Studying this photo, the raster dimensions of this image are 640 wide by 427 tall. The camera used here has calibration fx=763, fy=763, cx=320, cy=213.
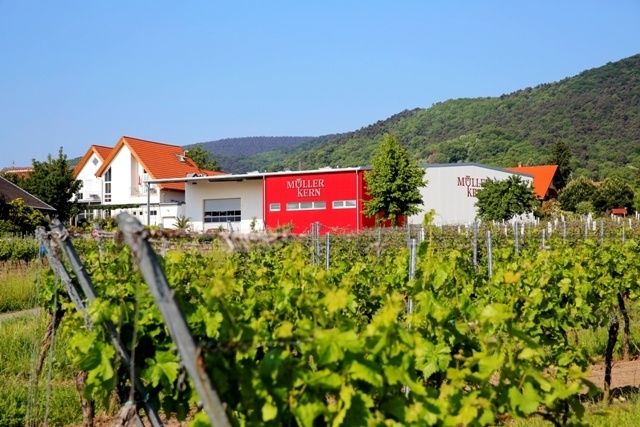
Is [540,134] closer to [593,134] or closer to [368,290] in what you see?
[593,134]

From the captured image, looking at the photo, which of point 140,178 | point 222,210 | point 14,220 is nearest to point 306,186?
point 222,210

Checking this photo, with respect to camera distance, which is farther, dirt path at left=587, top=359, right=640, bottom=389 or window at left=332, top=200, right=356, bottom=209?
window at left=332, top=200, right=356, bottom=209

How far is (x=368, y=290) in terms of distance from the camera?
7328 millimetres

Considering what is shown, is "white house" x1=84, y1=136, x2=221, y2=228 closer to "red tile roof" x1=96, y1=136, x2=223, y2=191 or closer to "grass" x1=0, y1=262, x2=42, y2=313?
"red tile roof" x1=96, y1=136, x2=223, y2=191

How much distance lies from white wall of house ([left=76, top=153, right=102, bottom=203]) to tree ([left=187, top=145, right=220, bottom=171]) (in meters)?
29.0

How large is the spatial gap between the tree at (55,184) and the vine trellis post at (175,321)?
41.2 metres

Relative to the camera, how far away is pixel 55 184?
42.0 meters

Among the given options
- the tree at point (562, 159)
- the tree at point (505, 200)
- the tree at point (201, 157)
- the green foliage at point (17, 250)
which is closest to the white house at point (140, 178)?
the tree at point (505, 200)

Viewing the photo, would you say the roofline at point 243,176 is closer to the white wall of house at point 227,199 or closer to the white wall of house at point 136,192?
the white wall of house at point 227,199

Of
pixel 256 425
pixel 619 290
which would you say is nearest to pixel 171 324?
pixel 256 425

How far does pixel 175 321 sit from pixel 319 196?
117ft

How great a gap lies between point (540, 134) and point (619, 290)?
313 feet

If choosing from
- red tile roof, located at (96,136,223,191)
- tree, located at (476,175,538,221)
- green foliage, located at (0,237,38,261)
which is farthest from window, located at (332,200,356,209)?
green foliage, located at (0,237,38,261)

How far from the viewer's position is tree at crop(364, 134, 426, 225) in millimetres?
33812
